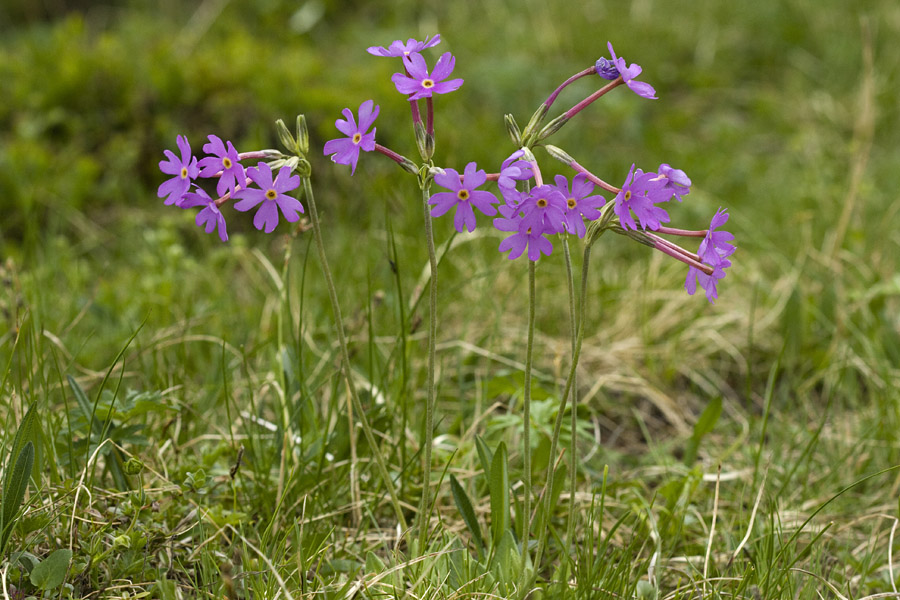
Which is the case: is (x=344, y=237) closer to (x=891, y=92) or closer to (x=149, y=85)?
(x=149, y=85)

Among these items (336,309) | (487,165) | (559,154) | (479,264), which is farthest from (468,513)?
(487,165)

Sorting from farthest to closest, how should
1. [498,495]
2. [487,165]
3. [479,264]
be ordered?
1. [487,165]
2. [479,264]
3. [498,495]

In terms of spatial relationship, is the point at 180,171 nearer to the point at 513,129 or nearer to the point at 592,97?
the point at 513,129

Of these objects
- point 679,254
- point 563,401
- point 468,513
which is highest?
point 679,254

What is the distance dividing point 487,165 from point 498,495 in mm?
2928

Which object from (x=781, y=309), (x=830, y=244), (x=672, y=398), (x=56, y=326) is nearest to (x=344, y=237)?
(x=56, y=326)

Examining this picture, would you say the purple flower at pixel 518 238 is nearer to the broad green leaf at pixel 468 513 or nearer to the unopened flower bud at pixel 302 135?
the unopened flower bud at pixel 302 135

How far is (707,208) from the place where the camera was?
13.5 feet

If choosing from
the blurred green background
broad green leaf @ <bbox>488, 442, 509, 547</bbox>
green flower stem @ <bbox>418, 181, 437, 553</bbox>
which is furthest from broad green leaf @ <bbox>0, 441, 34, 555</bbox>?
broad green leaf @ <bbox>488, 442, 509, 547</bbox>

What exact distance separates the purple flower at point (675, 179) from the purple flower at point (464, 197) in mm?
279

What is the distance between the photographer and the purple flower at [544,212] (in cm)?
128

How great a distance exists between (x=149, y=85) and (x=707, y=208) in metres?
3.13

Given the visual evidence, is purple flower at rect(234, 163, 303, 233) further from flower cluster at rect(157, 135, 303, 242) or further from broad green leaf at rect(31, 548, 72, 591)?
broad green leaf at rect(31, 548, 72, 591)

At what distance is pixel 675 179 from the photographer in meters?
1.35
